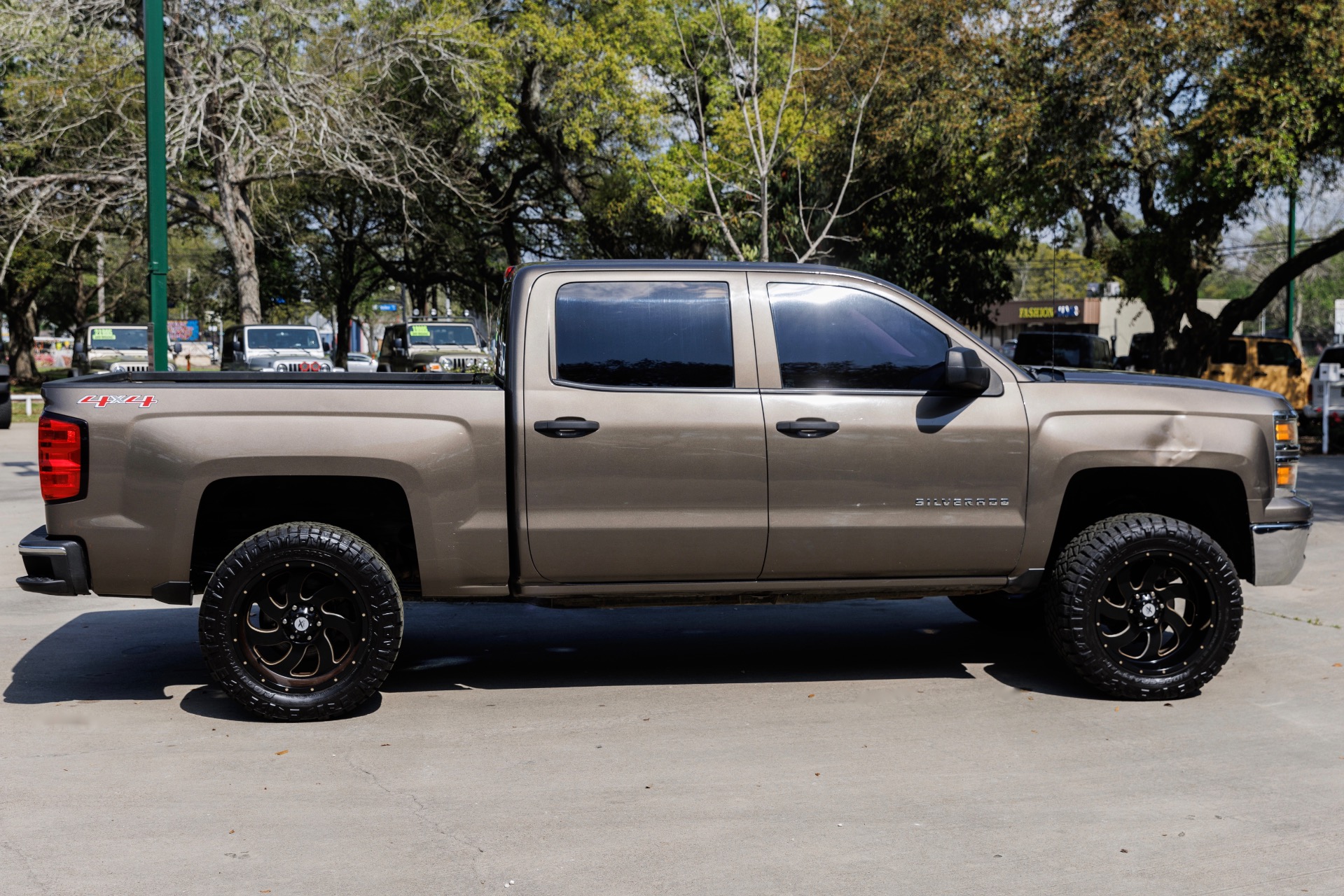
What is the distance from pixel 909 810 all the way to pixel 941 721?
3.71 ft

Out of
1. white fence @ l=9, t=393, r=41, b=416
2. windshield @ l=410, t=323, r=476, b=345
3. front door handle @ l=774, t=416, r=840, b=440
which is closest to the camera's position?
front door handle @ l=774, t=416, r=840, b=440

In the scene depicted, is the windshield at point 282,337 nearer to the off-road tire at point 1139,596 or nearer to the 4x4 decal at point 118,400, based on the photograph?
the 4x4 decal at point 118,400

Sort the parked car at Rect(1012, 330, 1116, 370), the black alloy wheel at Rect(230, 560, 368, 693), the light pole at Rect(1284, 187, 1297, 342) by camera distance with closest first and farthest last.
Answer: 1. the black alloy wheel at Rect(230, 560, 368, 693)
2. the light pole at Rect(1284, 187, 1297, 342)
3. the parked car at Rect(1012, 330, 1116, 370)

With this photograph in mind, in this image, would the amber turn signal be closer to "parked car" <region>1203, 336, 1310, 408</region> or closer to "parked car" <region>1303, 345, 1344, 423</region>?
"parked car" <region>1303, 345, 1344, 423</region>

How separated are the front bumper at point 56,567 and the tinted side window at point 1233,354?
76.4 feet

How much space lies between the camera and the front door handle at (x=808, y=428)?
218 inches

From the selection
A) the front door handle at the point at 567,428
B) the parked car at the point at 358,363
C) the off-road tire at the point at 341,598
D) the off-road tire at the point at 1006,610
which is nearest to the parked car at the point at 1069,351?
the off-road tire at the point at 1006,610

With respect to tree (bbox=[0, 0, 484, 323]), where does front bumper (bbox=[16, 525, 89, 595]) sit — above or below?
below

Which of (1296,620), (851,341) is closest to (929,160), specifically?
(1296,620)

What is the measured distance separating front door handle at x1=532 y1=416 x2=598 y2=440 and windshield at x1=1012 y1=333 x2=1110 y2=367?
2113 centimetres

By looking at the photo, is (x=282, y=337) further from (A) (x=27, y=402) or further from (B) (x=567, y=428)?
(B) (x=567, y=428)

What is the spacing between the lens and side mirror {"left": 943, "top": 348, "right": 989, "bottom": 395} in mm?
5453

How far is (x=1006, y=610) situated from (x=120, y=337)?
26.2m

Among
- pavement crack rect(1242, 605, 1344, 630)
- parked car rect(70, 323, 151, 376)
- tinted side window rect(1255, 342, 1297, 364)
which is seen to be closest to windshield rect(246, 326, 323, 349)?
parked car rect(70, 323, 151, 376)
